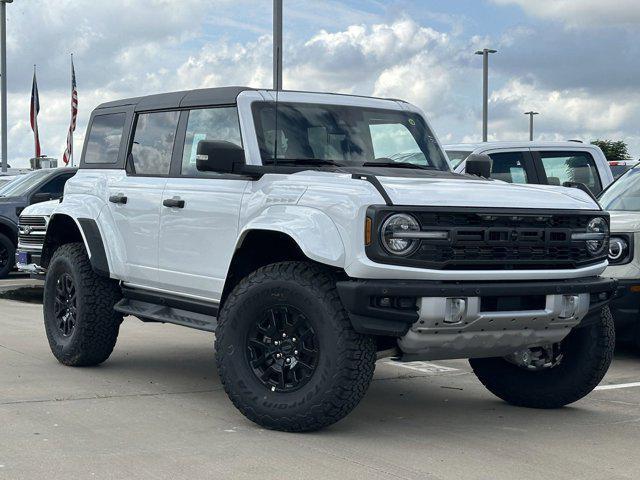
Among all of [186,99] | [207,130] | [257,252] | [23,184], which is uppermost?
[186,99]

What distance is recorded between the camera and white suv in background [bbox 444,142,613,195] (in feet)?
40.4

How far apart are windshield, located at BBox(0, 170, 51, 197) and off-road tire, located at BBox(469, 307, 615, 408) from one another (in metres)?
12.1

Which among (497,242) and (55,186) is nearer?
(497,242)

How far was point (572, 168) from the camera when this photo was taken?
12844 millimetres

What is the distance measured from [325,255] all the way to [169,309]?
1.93 metres

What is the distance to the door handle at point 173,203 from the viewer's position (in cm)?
708

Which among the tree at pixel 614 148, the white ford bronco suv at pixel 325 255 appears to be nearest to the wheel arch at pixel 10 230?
the white ford bronco suv at pixel 325 255

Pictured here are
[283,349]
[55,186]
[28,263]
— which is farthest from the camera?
[55,186]

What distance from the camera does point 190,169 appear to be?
7324mm

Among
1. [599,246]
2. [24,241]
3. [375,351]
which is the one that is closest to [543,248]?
[599,246]

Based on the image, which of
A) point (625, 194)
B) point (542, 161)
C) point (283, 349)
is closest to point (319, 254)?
point (283, 349)

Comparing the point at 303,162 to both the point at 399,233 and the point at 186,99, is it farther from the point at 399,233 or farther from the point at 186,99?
the point at 399,233

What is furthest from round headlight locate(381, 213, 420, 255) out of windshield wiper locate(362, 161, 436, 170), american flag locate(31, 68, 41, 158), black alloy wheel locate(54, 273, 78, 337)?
american flag locate(31, 68, 41, 158)

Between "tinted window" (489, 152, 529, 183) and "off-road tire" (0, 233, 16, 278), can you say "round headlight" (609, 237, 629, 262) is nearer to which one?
"tinted window" (489, 152, 529, 183)
